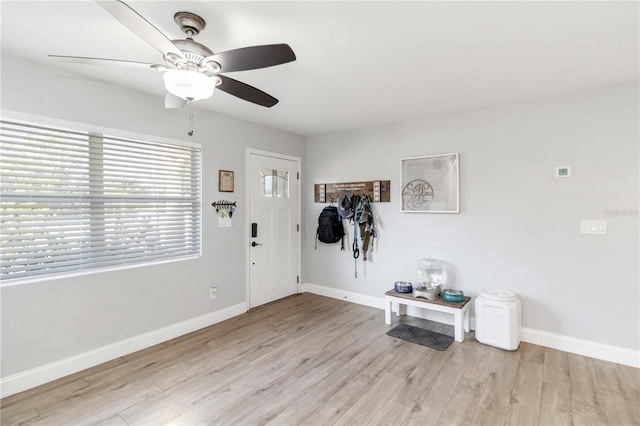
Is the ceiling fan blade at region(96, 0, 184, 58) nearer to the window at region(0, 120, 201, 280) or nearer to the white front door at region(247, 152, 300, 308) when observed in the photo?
the window at region(0, 120, 201, 280)

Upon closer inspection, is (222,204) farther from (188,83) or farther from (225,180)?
(188,83)

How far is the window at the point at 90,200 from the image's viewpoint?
89.4 inches

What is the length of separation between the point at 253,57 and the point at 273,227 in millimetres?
2948

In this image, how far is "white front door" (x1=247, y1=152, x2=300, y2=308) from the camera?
4.03 metres

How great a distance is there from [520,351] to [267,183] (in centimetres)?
341

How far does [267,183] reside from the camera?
4.23m

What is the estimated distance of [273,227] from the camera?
14.2ft

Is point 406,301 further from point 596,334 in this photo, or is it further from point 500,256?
point 596,334

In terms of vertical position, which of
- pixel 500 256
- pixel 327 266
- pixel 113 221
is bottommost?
pixel 327 266

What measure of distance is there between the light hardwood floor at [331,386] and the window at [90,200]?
3.16 ft

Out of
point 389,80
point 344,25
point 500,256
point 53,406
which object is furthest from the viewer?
point 500,256

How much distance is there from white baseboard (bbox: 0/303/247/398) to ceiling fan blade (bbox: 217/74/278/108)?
2.45 meters

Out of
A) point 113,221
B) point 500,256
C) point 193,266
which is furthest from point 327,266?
point 113,221

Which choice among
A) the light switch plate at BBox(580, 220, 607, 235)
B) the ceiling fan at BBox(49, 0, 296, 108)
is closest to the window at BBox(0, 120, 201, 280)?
the ceiling fan at BBox(49, 0, 296, 108)
